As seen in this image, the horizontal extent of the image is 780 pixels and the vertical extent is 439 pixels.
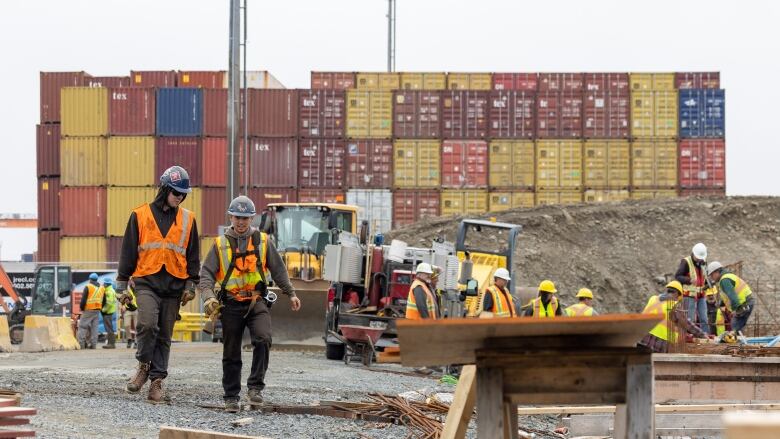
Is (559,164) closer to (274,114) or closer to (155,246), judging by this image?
(274,114)

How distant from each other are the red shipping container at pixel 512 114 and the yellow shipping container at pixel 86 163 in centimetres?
1305

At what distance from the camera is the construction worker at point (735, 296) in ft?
55.0

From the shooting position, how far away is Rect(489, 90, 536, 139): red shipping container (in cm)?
4181

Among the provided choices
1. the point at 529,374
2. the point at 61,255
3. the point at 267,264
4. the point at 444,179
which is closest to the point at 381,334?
the point at 267,264

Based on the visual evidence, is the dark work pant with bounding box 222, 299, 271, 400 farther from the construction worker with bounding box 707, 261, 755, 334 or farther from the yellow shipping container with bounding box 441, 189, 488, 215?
the yellow shipping container with bounding box 441, 189, 488, 215

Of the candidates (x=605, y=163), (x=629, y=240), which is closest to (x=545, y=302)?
(x=629, y=240)

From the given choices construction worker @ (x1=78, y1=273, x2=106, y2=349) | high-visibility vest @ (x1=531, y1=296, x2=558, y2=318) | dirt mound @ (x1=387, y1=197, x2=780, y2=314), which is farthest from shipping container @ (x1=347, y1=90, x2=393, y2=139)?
high-visibility vest @ (x1=531, y1=296, x2=558, y2=318)

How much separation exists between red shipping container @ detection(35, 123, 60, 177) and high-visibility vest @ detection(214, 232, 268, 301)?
3616 cm

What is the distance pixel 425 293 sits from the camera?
13859 mm

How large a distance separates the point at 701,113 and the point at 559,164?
4.90 m

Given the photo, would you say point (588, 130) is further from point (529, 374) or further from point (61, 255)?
point (529, 374)

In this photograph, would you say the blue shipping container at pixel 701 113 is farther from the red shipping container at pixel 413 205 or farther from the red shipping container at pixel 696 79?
the red shipping container at pixel 413 205

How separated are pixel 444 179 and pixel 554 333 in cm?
3709

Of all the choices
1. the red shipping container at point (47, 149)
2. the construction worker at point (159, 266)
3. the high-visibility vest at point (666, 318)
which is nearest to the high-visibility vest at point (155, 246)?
the construction worker at point (159, 266)
